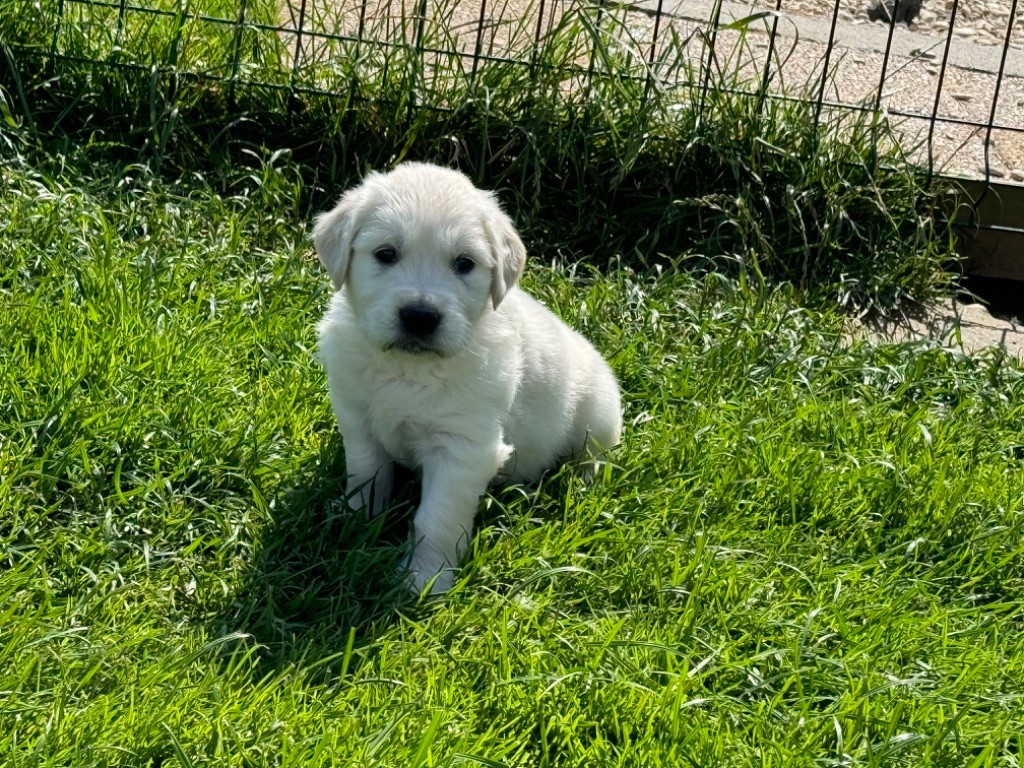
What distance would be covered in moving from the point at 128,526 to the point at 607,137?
3.09m

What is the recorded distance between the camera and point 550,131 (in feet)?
18.8

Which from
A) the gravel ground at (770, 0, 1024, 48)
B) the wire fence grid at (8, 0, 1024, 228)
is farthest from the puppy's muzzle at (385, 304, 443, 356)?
the gravel ground at (770, 0, 1024, 48)

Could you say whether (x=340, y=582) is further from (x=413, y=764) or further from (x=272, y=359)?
(x=272, y=359)

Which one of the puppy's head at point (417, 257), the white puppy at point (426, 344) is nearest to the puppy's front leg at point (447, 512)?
the white puppy at point (426, 344)

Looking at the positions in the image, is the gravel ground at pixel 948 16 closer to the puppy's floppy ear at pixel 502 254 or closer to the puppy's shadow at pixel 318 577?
the puppy's floppy ear at pixel 502 254

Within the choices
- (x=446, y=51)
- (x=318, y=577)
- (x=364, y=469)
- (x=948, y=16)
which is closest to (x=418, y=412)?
(x=364, y=469)

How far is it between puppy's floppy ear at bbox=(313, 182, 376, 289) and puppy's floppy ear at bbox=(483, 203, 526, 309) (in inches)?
14.1

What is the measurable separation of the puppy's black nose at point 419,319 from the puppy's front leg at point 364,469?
18.1 inches

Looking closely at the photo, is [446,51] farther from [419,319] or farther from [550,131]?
[419,319]

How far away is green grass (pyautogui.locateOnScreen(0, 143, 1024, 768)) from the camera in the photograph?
2961mm

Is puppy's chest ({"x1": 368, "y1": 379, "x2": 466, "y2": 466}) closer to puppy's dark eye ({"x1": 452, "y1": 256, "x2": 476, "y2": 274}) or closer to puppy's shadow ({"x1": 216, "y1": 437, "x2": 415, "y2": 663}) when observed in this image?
puppy's shadow ({"x1": 216, "y1": 437, "x2": 415, "y2": 663})

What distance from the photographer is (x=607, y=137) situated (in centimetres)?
580

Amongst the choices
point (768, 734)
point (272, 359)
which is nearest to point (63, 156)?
point (272, 359)

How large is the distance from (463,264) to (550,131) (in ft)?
7.48
